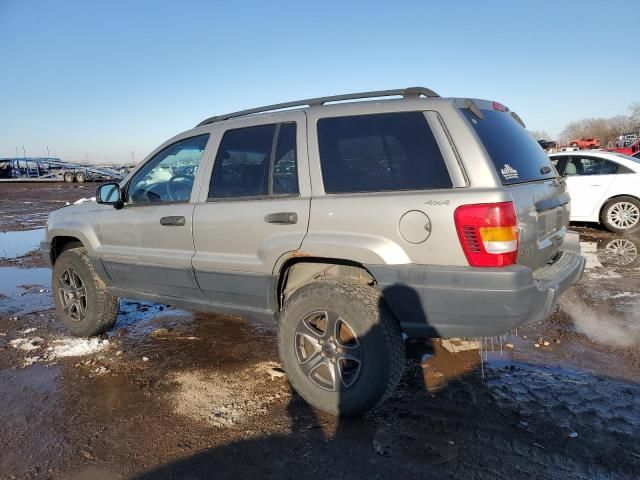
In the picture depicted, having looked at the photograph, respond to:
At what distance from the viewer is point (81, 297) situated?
15.0 ft

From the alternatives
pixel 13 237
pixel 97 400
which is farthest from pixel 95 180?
pixel 97 400

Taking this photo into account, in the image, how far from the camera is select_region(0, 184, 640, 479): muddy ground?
2539mm

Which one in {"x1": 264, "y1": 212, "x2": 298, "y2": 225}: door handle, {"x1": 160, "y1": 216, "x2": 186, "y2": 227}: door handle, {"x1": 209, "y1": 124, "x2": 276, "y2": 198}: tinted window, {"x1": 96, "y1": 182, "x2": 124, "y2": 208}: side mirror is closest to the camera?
{"x1": 264, "y1": 212, "x2": 298, "y2": 225}: door handle

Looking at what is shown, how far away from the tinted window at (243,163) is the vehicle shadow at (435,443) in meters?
1.33

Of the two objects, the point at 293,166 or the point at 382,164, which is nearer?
the point at 382,164

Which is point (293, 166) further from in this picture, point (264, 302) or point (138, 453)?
point (138, 453)

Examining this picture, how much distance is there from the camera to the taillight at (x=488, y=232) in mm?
2543

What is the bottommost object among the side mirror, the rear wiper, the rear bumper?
the rear bumper

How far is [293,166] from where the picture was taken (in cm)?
322

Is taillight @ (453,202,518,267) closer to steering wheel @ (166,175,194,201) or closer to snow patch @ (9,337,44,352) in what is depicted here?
steering wheel @ (166,175,194,201)

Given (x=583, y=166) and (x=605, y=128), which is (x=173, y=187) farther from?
(x=605, y=128)

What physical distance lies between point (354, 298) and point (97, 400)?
6.76 feet

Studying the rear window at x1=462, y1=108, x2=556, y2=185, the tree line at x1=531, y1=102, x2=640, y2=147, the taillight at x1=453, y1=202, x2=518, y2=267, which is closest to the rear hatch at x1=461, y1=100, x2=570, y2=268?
the rear window at x1=462, y1=108, x2=556, y2=185

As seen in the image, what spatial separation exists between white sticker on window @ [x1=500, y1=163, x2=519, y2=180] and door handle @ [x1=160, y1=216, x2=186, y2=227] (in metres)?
2.35
